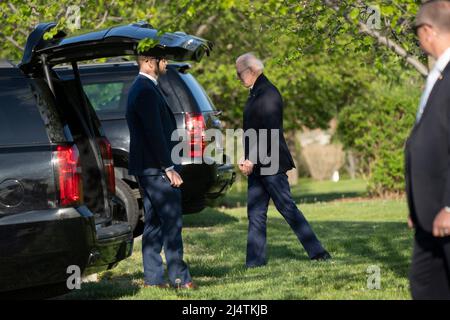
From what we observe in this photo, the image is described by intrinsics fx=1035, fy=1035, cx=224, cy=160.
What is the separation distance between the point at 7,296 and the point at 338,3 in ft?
12.0

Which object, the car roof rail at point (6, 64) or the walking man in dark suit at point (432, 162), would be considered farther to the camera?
the car roof rail at point (6, 64)

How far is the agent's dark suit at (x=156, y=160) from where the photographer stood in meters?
8.28

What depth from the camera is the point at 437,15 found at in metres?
5.48

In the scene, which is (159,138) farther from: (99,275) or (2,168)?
(99,275)

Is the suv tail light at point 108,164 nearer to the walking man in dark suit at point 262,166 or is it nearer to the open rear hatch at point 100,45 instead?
the open rear hatch at point 100,45

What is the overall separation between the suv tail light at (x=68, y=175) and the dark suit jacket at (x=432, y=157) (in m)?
2.58

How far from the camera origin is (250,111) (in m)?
10.2

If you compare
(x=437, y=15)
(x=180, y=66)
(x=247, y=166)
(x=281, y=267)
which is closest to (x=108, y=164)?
(x=247, y=166)

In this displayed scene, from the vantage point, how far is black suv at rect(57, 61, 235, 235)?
42.0ft

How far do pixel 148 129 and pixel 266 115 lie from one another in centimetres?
207

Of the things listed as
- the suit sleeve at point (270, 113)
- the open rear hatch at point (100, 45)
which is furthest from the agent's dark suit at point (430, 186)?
the suit sleeve at point (270, 113)

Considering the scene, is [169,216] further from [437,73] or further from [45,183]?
[437,73]

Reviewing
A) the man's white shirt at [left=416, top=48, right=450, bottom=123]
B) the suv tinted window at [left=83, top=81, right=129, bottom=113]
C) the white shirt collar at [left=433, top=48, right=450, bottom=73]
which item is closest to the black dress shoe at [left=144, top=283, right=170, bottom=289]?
the man's white shirt at [left=416, top=48, right=450, bottom=123]

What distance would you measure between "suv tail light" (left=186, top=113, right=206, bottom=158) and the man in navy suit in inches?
166
